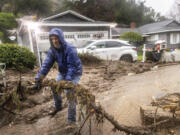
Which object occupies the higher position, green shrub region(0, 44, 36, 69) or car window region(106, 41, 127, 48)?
car window region(106, 41, 127, 48)

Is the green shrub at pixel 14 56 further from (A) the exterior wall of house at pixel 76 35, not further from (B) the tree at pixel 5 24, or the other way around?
(B) the tree at pixel 5 24

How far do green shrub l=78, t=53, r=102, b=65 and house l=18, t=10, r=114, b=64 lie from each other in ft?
6.94

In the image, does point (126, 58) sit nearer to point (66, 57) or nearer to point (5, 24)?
point (66, 57)

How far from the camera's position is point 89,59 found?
302 inches

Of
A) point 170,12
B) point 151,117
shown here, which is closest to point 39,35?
point 151,117

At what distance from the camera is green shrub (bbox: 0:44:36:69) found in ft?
18.1

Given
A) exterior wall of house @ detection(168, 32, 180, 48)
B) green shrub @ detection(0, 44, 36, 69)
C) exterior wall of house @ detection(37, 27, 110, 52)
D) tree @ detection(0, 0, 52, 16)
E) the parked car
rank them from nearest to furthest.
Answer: green shrub @ detection(0, 44, 36, 69), the parked car, exterior wall of house @ detection(37, 27, 110, 52), exterior wall of house @ detection(168, 32, 180, 48), tree @ detection(0, 0, 52, 16)

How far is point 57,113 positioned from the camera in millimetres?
2873

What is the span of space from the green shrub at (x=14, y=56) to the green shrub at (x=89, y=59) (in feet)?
9.22

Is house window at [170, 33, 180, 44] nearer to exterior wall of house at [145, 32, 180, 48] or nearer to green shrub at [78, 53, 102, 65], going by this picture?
exterior wall of house at [145, 32, 180, 48]

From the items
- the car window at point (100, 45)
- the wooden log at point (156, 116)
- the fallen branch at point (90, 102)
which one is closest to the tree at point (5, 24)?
the car window at point (100, 45)

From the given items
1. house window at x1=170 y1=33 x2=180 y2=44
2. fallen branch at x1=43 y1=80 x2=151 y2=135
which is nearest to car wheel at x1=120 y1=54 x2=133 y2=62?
fallen branch at x1=43 y1=80 x2=151 y2=135

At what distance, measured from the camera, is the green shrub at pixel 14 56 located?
5.51 m

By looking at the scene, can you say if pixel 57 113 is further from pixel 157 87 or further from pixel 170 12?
pixel 170 12
